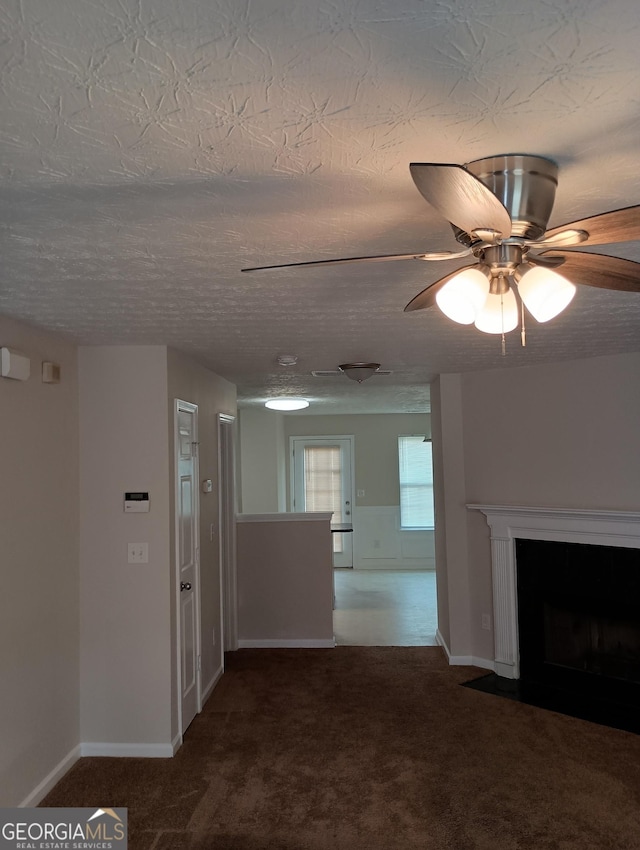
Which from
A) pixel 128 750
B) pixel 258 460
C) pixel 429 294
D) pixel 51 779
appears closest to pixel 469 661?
pixel 128 750

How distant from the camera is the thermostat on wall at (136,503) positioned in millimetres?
3904

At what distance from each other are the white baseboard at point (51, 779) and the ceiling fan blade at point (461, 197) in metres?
3.25

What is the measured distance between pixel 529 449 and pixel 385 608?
3.19 metres

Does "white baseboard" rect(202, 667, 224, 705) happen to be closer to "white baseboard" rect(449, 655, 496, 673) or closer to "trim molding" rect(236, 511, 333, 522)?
"trim molding" rect(236, 511, 333, 522)

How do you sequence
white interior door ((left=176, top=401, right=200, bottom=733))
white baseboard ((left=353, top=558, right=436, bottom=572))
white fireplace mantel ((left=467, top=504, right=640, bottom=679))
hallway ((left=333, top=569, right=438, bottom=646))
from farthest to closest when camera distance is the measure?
white baseboard ((left=353, top=558, right=436, bottom=572)) → hallway ((left=333, top=569, right=438, bottom=646)) → white fireplace mantel ((left=467, top=504, right=640, bottom=679)) → white interior door ((left=176, top=401, right=200, bottom=733))

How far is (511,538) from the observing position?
5.16m

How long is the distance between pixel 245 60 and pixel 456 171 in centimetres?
40

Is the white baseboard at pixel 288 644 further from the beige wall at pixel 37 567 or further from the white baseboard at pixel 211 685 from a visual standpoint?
the beige wall at pixel 37 567

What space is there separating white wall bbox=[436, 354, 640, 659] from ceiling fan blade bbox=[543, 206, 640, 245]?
3484mm

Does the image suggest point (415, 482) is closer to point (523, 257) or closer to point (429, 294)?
point (429, 294)

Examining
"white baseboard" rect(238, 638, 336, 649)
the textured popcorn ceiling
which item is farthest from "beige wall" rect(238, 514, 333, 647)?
the textured popcorn ceiling

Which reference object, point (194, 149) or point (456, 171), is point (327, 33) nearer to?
point (456, 171)

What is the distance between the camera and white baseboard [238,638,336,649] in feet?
19.9

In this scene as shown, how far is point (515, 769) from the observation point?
3.62 metres
